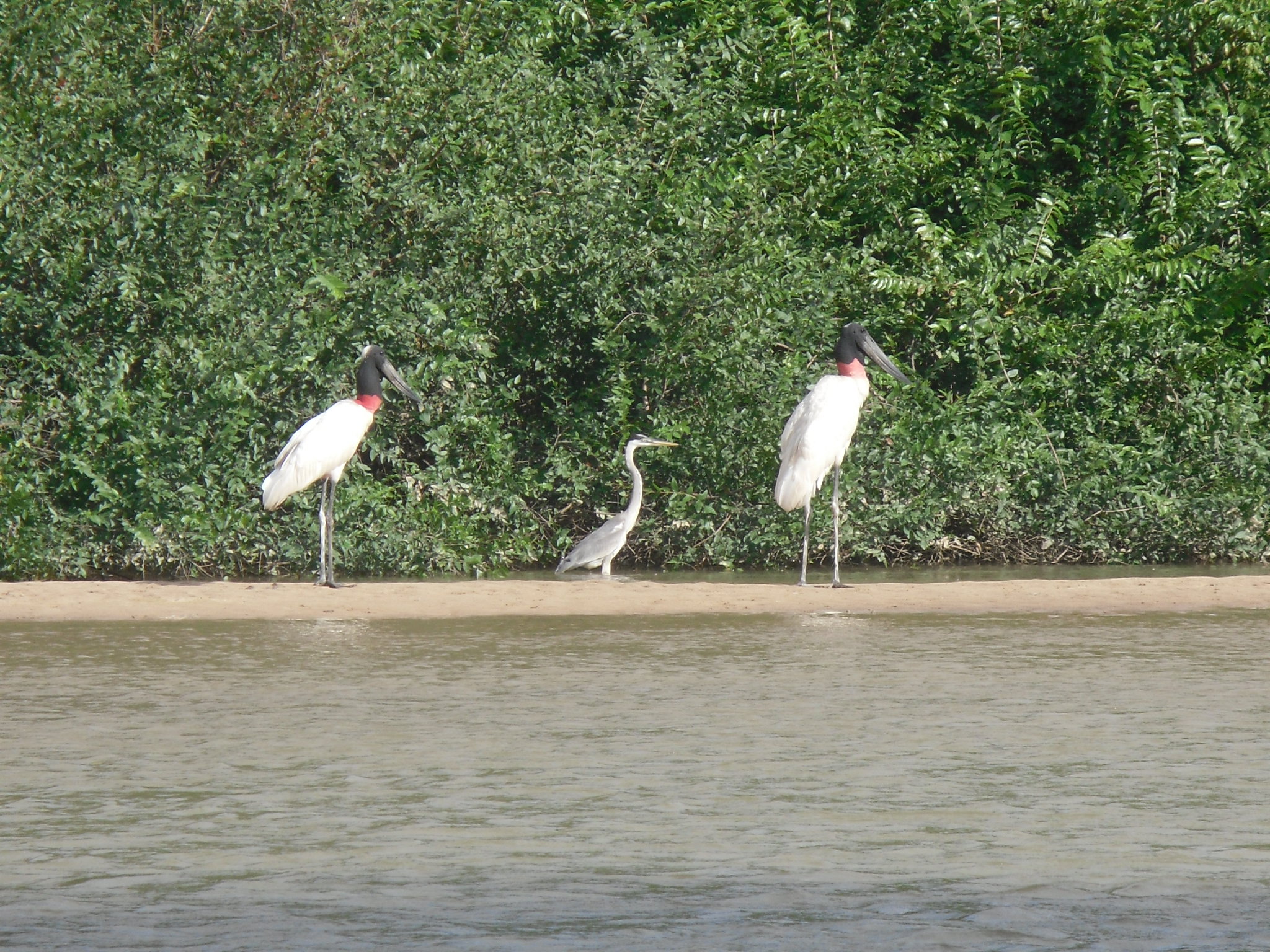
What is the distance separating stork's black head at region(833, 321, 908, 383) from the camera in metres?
13.3

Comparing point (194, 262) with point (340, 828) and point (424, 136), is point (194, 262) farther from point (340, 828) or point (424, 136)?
point (340, 828)

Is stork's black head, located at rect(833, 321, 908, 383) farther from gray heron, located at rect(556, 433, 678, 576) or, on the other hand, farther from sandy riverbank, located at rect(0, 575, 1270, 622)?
sandy riverbank, located at rect(0, 575, 1270, 622)

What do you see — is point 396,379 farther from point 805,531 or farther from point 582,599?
point 805,531

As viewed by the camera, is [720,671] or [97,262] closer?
[720,671]

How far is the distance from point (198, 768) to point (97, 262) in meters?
7.59

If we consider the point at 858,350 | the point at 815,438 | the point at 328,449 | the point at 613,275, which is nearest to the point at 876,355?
the point at 858,350

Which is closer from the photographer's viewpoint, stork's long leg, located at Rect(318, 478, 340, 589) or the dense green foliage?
stork's long leg, located at Rect(318, 478, 340, 589)

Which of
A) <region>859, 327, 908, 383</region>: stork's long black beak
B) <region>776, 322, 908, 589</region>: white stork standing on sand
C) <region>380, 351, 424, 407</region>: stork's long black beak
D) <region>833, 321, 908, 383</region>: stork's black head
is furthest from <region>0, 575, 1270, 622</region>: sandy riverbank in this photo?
<region>859, 327, 908, 383</region>: stork's long black beak

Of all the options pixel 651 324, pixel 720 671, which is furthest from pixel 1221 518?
pixel 720 671

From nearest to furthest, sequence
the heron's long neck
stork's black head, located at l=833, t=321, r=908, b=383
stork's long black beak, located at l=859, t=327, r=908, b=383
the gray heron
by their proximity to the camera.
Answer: the gray heron < the heron's long neck < stork's black head, located at l=833, t=321, r=908, b=383 < stork's long black beak, located at l=859, t=327, r=908, b=383

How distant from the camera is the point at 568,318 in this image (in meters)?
14.2

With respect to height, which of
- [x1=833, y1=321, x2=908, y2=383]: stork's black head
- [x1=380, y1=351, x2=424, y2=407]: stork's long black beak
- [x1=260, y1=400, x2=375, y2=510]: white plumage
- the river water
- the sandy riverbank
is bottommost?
the river water

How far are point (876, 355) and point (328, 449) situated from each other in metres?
4.22

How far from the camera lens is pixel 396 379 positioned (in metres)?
12.8
